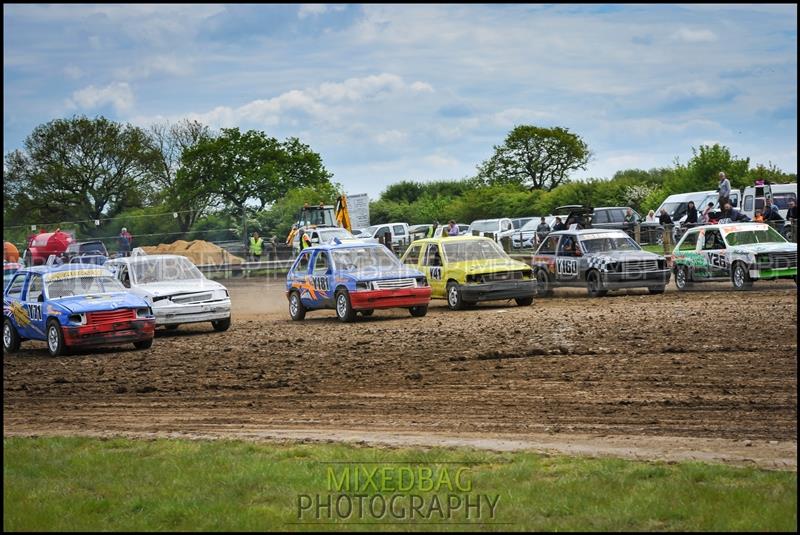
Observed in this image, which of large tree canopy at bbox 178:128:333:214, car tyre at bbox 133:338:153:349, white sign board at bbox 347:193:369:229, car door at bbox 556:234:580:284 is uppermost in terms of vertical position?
large tree canopy at bbox 178:128:333:214

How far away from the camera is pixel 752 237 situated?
25.1 m

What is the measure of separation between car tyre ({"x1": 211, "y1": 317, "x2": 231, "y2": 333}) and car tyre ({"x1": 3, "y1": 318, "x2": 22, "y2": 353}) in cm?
364

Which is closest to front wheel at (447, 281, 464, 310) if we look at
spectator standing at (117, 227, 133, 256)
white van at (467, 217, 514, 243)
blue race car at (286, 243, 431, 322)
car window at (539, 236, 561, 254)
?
blue race car at (286, 243, 431, 322)

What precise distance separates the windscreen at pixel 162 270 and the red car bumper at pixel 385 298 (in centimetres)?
325

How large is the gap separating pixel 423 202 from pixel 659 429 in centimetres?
6931

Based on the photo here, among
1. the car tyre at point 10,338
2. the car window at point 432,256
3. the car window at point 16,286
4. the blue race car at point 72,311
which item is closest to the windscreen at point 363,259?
the car window at point 432,256

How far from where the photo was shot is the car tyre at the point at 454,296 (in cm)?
2416

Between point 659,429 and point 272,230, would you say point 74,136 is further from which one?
point 659,429

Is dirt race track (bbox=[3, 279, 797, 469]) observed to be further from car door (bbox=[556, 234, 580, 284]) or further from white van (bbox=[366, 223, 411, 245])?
white van (bbox=[366, 223, 411, 245])

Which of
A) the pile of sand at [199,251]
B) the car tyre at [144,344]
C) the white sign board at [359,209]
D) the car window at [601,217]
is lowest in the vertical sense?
the car tyre at [144,344]

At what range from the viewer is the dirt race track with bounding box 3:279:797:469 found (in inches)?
416

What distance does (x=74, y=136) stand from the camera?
7769 cm

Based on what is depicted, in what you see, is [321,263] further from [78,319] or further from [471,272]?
[78,319]

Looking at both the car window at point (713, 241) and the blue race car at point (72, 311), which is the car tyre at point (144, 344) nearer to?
the blue race car at point (72, 311)
